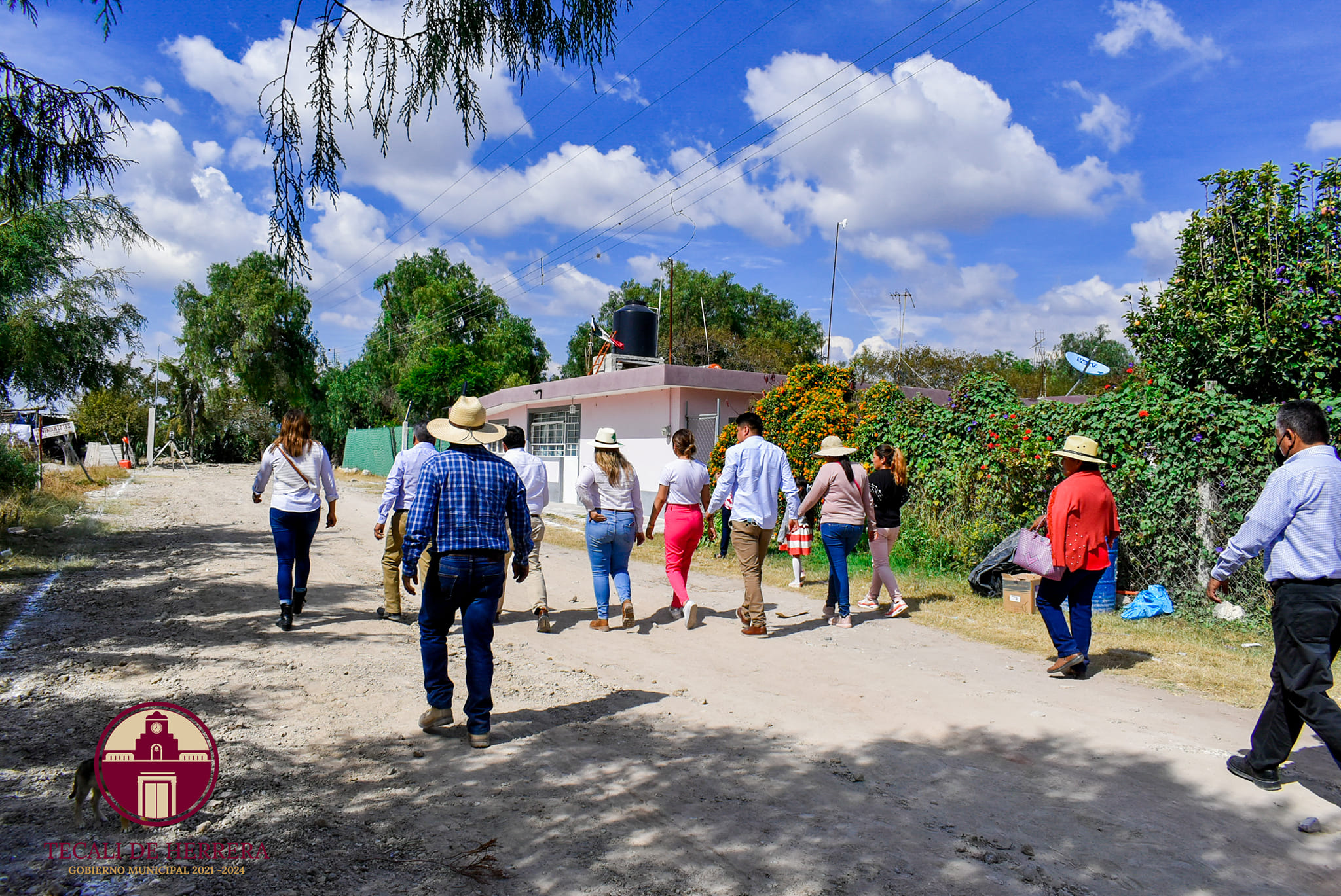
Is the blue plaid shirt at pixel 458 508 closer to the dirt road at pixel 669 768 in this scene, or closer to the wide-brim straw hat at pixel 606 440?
the dirt road at pixel 669 768

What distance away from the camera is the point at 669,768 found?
4.07 metres

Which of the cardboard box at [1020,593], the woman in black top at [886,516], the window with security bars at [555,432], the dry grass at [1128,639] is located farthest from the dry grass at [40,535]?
the window with security bars at [555,432]

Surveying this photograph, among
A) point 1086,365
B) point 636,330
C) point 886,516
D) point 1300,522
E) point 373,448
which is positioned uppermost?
point 636,330

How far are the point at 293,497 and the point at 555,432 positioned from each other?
16708mm

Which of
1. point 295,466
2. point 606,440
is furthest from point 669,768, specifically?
point 295,466

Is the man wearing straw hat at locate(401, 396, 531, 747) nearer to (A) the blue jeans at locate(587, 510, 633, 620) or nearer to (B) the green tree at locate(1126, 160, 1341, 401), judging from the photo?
(A) the blue jeans at locate(587, 510, 633, 620)

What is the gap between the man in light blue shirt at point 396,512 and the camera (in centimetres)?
705

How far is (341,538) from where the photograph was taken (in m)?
13.3

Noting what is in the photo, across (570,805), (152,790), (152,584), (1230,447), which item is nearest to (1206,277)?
(1230,447)

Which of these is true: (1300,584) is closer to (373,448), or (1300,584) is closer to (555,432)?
(555,432)

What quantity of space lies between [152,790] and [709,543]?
1041 cm

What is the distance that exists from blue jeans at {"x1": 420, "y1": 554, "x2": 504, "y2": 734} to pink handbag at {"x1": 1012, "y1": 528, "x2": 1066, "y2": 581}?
4079 millimetres

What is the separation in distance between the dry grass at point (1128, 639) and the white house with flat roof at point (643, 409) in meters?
6.07

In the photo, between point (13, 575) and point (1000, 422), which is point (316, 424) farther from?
point (1000, 422)
